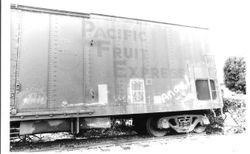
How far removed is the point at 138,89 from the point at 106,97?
2.86 feet

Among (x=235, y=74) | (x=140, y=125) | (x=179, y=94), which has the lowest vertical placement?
(x=140, y=125)

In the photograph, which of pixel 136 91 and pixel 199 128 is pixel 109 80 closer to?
pixel 136 91

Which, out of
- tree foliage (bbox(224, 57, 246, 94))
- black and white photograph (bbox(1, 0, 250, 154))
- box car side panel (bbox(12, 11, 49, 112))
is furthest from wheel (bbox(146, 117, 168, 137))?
tree foliage (bbox(224, 57, 246, 94))

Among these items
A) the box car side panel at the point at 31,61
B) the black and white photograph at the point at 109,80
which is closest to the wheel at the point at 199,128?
the black and white photograph at the point at 109,80

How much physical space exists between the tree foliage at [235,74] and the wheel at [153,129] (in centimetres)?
1025

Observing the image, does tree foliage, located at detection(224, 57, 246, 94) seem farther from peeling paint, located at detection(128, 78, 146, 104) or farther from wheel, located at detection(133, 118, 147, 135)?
peeling paint, located at detection(128, 78, 146, 104)

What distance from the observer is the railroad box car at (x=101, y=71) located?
4.03 metres

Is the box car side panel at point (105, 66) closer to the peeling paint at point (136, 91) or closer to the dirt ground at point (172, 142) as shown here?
the peeling paint at point (136, 91)

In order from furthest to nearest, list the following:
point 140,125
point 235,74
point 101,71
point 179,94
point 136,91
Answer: point 235,74 → point 140,125 → point 179,94 → point 136,91 → point 101,71

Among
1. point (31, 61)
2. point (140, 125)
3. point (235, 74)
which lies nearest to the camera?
point (31, 61)

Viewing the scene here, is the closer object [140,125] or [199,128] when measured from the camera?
[199,128]

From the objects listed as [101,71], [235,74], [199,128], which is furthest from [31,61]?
[235,74]

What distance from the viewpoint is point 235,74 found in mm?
13875

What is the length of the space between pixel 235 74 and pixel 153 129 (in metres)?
11.3
